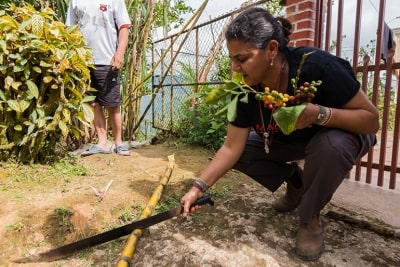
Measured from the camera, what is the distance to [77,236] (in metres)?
1.78

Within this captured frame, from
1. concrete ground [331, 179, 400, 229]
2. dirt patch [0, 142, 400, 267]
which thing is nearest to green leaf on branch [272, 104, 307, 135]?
dirt patch [0, 142, 400, 267]

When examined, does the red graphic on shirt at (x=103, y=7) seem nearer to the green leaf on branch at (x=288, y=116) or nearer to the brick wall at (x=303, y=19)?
the brick wall at (x=303, y=19)

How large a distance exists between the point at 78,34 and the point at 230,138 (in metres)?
1.71

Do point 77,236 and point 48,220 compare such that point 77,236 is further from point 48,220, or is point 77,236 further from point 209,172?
point 209,172

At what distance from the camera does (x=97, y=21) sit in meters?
3.23

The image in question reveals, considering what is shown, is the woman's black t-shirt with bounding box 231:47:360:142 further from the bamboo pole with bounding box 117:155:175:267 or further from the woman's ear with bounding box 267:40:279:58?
the bamboo pole with bounding box 117:155:175:267

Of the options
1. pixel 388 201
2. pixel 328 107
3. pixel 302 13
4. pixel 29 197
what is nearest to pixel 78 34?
pixel 29 197

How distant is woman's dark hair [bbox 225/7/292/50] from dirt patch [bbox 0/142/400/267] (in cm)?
97

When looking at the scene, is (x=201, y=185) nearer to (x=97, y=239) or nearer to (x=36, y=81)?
(x=97, y=239)

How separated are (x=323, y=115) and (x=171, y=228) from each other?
1.02m

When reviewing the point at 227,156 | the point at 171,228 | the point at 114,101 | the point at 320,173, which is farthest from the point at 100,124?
the point at 320,173

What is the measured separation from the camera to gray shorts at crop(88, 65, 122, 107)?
127 inches

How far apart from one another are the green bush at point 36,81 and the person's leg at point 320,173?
182 cm

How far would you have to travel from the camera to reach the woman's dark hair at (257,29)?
4.58 feet
